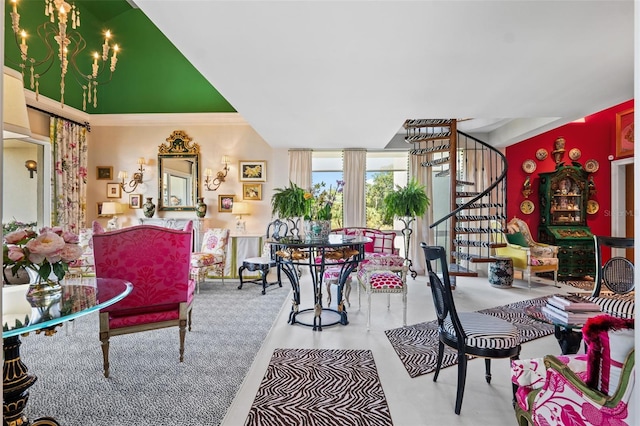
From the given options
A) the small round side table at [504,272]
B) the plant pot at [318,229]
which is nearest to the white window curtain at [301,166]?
the plant pot at [318,229]

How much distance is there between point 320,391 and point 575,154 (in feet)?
20.6

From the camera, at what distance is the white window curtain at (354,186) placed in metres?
5.98

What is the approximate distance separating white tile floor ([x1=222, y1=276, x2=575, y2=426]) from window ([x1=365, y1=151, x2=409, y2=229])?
2.19 meters

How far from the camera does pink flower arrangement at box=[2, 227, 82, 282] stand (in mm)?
1594

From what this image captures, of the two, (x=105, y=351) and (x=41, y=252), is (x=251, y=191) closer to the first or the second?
(x=105, y=351)

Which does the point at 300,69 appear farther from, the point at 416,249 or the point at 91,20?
the point at 91,20

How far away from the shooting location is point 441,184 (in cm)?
616

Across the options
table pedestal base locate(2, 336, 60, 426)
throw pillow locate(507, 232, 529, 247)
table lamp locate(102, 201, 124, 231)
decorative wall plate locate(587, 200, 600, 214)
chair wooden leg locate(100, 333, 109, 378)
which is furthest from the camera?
decorative wall plate locate(587, 200, 600, 214)

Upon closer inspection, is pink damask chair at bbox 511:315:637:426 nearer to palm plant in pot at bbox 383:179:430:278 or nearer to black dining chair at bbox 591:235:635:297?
black dining chair at bbox 591:235:635:297

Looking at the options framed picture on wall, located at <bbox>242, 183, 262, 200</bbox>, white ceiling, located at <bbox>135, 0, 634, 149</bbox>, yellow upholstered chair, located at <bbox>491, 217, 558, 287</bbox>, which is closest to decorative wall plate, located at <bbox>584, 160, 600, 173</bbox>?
yellow upholstered chair, located at <bbox>491, 217, 558, 287</bbox>

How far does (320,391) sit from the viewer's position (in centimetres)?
212

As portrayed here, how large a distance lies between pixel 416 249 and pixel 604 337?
16.6 feet

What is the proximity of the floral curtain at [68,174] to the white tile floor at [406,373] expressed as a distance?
3933 mm

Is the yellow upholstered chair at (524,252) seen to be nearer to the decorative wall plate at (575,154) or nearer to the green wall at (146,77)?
the decorative wall plate at (575,154)
